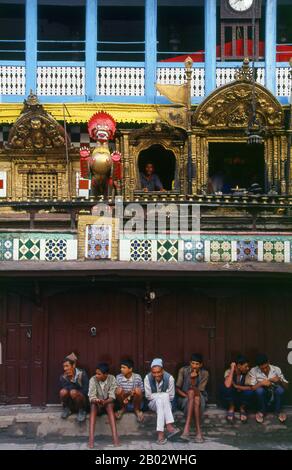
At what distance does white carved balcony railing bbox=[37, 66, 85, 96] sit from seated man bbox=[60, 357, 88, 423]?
854cm

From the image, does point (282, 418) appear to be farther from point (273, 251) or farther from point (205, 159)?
point (205, 159)

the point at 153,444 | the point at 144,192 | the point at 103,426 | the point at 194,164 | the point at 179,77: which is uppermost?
the point at 179,77

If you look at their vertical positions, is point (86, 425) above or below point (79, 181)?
below

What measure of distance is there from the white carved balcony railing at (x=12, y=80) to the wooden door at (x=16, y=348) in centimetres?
708

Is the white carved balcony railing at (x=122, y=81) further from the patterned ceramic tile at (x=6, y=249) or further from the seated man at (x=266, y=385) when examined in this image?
the seated man at (x=266, y=385)

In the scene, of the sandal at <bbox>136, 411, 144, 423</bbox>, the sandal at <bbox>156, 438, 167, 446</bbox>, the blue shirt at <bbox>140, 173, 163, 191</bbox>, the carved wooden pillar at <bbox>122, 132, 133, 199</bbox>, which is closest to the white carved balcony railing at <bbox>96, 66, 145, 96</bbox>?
the carved wooden pillar at <bbox>122, 132, 133, 199</bbox>

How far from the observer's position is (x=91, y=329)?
516 inches

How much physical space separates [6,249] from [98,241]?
5.93 ft

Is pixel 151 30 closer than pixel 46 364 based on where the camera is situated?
No

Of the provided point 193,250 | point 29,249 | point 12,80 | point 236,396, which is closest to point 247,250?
point 193,250

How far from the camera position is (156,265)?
12320mm

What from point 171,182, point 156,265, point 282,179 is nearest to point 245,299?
point 156,265

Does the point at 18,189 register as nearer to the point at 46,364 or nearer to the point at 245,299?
the point at 46,364
